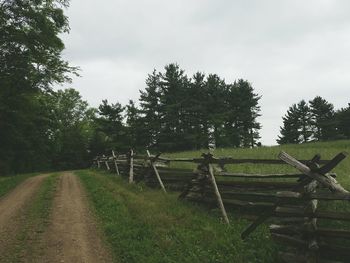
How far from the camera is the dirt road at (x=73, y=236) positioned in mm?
8172

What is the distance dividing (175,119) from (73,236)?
48.8m

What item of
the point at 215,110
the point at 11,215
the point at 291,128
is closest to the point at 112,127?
the point at 215,110

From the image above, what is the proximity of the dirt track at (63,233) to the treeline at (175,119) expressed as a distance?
4239 centimetres

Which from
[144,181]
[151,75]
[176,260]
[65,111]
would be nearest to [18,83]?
[144,181]

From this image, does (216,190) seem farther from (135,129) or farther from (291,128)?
(291,128)

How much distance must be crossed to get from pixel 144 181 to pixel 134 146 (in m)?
40.8

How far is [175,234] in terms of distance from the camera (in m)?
9.34

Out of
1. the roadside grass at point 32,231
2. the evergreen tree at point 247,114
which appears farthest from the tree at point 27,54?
the evergreen tree at point 247,114

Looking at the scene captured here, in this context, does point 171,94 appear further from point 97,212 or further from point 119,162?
point 97,212

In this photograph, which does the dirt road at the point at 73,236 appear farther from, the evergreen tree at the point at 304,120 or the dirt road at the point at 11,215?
the evergreen tree at the point at 304,120

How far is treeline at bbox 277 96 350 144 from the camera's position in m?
69.7

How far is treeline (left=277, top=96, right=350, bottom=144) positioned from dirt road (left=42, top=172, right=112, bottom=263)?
62931mm

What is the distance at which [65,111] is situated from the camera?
261 ft

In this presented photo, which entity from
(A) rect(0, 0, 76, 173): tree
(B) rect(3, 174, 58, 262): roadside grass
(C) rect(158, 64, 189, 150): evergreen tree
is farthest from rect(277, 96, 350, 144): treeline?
(B) rect(3, 174, 58, 262): roadside grass
